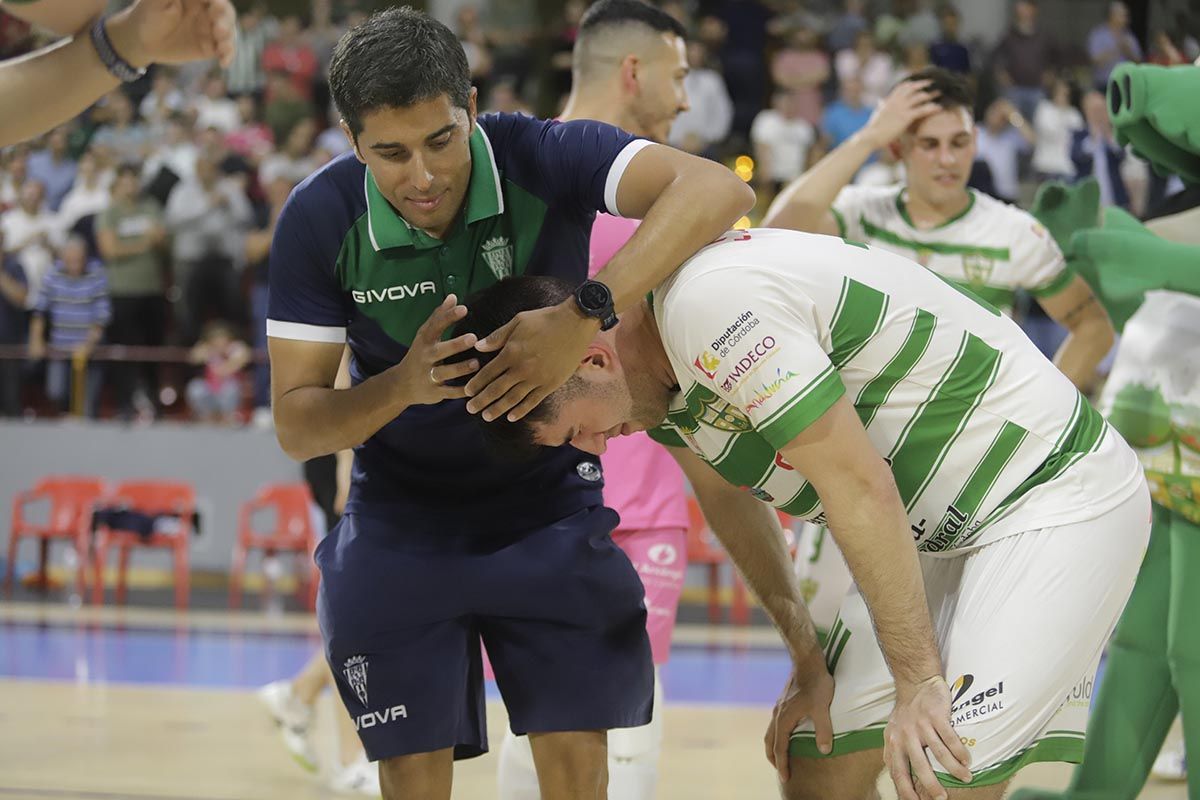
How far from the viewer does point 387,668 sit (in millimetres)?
3365

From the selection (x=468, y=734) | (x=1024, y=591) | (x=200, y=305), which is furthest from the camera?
(x=200, y=305)

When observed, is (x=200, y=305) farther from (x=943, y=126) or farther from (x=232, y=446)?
(x=943, y=126)

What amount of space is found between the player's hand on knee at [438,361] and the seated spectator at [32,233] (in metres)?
11.5

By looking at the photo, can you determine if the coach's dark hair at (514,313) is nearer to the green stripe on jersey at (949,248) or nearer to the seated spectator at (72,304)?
the green stripe on jersey at (949,248)

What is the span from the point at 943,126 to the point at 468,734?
2.92m

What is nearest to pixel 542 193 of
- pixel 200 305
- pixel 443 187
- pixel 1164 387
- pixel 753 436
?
pixel 443 187

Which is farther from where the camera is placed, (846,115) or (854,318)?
(846,115)

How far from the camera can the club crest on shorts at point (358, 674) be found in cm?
338

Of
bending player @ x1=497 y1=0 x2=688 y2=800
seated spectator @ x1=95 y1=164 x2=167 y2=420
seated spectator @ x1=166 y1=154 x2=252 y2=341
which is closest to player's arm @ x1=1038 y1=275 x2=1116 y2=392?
bending player @ x1=497 y1=0 x2=688 y2=800

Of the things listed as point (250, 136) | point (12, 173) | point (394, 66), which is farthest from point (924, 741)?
point (12, 173)

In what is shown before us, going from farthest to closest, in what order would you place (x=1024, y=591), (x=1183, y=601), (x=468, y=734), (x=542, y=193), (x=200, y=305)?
(x=200, y=305) < (x=1183, y=601) < (x=468, y=734) < (x=542, y=193) < (x=1024, y=591)

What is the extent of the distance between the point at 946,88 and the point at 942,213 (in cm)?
44

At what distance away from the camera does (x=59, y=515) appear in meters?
11.6

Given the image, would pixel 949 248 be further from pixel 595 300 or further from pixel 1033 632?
pixel 595 300
